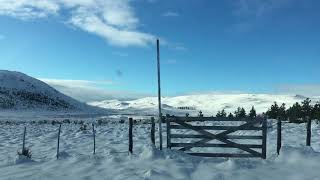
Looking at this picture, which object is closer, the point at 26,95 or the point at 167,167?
the point at 167,167

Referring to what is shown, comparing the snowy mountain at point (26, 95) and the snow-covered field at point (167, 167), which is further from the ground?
the snowy mountain at point (26, 95)

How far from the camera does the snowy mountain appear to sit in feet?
437

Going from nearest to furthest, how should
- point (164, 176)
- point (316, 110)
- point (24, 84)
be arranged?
point (164, 176), point (316, 110), point (24, 84)

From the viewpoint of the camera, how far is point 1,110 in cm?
11850

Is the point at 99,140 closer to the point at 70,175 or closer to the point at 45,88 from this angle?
the point at 70,175

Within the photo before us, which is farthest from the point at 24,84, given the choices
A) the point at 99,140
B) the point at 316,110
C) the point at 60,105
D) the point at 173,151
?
the point at 173,151

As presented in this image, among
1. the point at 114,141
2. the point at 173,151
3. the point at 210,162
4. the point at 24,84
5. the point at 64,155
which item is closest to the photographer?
the point at 210,162

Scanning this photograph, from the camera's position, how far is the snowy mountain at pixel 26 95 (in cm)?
13325

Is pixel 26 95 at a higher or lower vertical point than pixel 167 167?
higher

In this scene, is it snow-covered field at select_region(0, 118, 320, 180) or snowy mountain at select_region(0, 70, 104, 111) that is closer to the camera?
snow-covered field at select_region(0, 118, 320, 180)

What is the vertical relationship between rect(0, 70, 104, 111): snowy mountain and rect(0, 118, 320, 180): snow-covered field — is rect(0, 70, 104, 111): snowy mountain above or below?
above

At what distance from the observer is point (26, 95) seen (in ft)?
486

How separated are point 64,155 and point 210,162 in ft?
19.5

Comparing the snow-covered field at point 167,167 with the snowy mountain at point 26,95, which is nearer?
the snow-covered field at point 167,167
